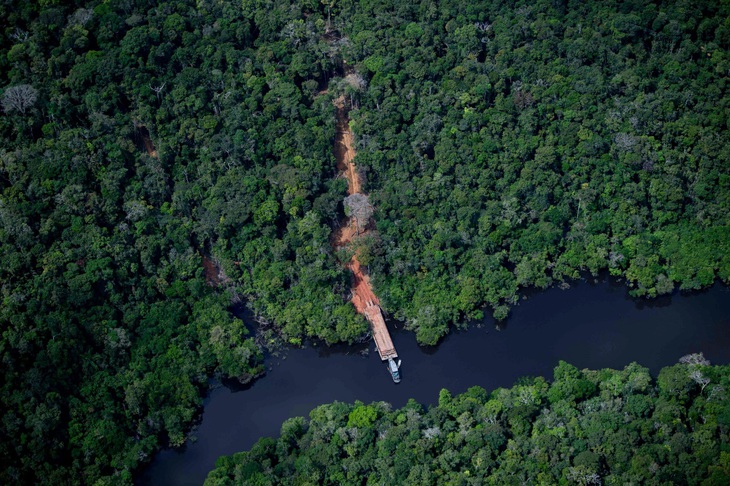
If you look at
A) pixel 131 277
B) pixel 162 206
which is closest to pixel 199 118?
pixel 162 206

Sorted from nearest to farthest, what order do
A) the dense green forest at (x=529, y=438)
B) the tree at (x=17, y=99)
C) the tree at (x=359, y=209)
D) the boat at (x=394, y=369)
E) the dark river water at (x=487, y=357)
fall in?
the dense green forest at (x=529, y=438), the dark river water at (x=487, y=357), the boat at (x=394, y=369), the tree at (x=359, y=209), the tree at (x=17, y=99)

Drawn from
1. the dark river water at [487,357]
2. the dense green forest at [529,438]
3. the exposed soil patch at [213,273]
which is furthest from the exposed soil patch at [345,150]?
the dense green forest at [529,438]

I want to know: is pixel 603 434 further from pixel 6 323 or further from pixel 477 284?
pixel 6 323

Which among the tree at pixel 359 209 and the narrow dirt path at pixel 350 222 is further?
the tree at pixel 359 209

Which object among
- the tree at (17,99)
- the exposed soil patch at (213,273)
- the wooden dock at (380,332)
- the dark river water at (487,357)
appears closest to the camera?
the dark river water at (487,357)

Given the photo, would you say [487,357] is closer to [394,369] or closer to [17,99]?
[394,369]

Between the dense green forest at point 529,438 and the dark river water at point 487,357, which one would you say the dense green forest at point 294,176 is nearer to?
the dark river water at point 487,357

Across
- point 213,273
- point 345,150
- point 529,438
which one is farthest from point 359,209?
point 529,438
